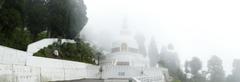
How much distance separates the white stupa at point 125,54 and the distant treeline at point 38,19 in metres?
12.3

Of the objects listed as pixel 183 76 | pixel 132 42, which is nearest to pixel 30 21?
pixel 132 42

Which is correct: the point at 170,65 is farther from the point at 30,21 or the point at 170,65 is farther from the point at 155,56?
the point at 30,21

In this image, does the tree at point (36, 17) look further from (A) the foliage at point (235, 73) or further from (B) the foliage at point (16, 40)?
(A) the foliage at point (235, 73)

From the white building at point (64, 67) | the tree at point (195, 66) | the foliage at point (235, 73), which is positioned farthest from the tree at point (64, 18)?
the foliage at point (235, 73)

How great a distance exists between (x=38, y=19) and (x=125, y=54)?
21413 mm

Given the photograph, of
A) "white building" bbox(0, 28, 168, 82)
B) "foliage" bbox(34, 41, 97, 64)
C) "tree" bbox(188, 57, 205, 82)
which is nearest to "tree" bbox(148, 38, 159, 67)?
"tree" bbox(188, 57, 205, 82)

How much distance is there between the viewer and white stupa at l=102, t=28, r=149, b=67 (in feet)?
168

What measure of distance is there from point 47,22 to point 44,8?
Result: 1.33 m

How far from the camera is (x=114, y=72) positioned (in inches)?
1563

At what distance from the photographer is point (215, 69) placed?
243ft

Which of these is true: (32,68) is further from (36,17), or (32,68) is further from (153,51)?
(153,51)

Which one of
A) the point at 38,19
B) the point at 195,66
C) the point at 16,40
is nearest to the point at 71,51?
the point at 38,19

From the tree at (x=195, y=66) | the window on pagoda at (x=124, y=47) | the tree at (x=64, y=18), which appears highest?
the tree at (x=64, y=18)

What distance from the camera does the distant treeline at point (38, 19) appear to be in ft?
82.1
